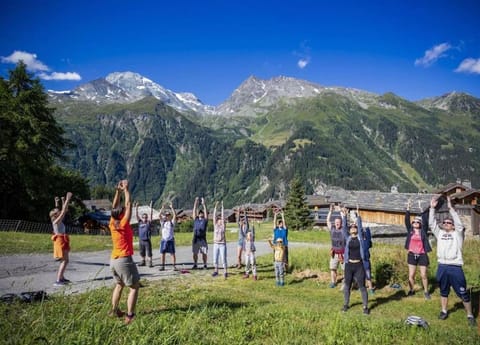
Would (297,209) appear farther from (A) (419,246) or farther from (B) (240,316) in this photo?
(B) (240,316)

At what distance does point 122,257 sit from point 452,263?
26.0 feet

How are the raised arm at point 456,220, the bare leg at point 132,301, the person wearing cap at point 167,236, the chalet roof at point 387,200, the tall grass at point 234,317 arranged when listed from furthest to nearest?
1. the chalet roof at point 387,200
2. the person wearing cap at point 167,236
3. the raised arm at point 456,220
4. the bare leg at point 132,301
5. the tall grass at point 234,317

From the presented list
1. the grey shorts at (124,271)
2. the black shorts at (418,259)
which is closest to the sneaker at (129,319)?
the grey shorts at (124,271)

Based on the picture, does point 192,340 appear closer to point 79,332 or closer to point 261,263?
point 79,332

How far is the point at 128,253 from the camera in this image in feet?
23.4

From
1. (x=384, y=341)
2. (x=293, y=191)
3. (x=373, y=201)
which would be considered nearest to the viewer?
(x=384, y=341)

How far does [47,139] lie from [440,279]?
38607 mm

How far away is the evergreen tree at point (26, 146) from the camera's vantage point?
112ft

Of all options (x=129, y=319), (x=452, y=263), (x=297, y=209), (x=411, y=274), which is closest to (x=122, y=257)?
(x=129, y=319)

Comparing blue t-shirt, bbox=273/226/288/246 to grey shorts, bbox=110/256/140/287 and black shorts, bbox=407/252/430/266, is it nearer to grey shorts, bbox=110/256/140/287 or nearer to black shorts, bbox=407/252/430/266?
black shorts, bbox=407/252/430/266

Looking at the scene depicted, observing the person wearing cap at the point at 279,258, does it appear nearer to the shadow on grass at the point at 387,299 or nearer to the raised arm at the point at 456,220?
the shadow on grass at the point at 387,299

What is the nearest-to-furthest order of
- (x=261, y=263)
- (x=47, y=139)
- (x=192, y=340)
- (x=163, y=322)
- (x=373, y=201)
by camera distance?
(x=192, y=340)
(x=163, y=322)
(x=261, y=263)
(x=47, y=139)
(x=373, y=201)

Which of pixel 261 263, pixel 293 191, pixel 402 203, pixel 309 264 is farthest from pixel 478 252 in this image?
pixel 293 191

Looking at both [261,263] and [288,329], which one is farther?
[261,263]
